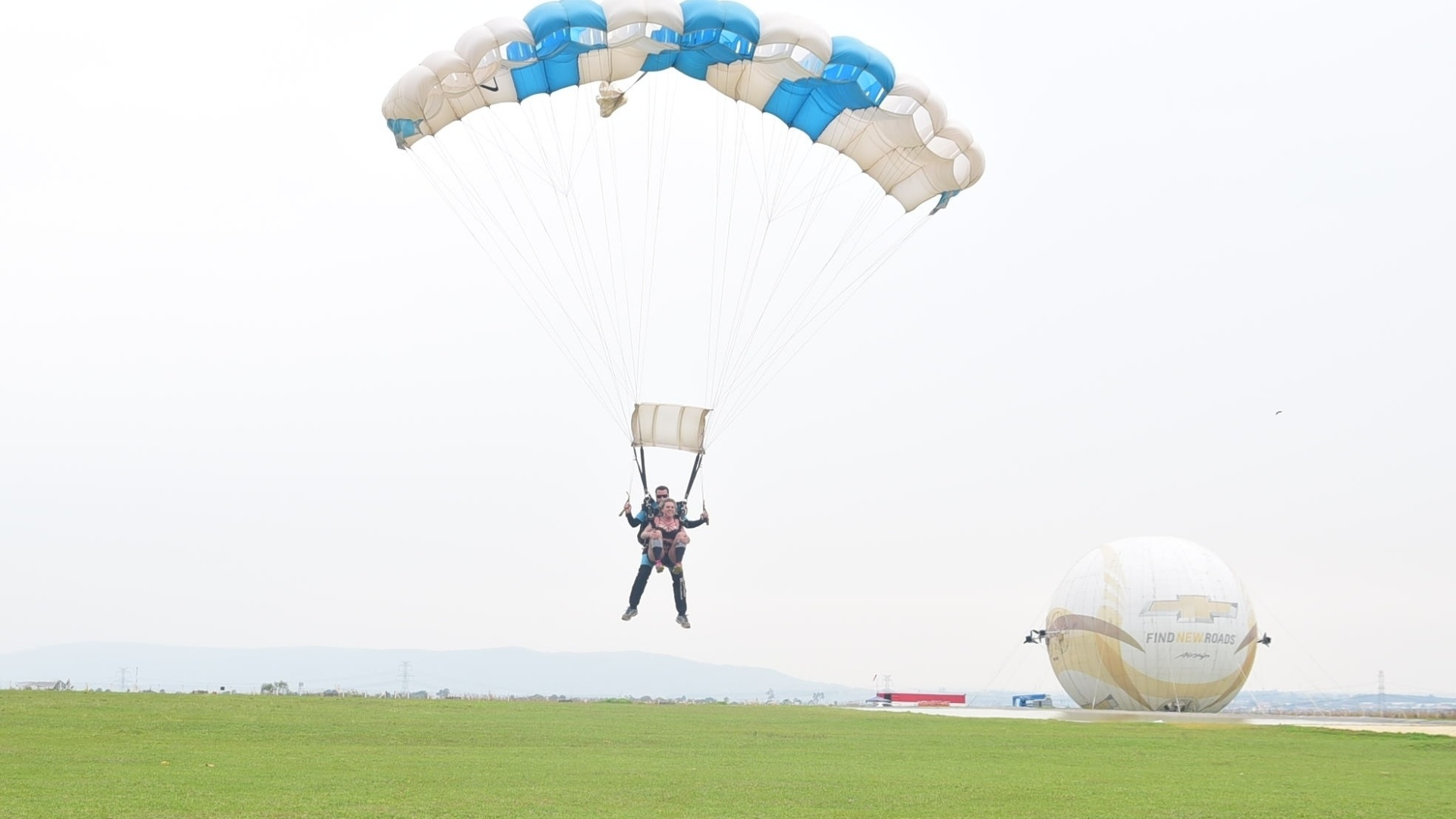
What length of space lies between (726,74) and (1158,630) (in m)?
26.2

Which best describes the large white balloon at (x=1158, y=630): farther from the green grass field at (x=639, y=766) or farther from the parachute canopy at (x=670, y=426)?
the parachute canopy at (x=670, y=426)

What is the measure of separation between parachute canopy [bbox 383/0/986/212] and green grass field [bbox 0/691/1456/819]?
392 inches

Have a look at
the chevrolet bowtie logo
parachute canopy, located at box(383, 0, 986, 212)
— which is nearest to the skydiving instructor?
parachute canopy, located at box(383, 0, 986, 212)

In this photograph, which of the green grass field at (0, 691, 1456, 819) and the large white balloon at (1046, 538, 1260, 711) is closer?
the green grass field at (0, 691, 1456, 819)

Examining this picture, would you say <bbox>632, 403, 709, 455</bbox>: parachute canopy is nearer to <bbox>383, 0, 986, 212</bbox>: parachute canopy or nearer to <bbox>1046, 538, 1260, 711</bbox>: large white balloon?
<bbox>383, 0, 986, 212</bbox>: parachute canopy

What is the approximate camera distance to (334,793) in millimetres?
15234

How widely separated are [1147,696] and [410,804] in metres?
33.5

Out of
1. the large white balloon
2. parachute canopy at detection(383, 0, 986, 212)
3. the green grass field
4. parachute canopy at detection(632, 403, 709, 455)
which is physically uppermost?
parachute canopy at detection(383, 0, 986, 212)

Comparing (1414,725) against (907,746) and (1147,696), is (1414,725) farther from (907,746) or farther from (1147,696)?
(907,746)

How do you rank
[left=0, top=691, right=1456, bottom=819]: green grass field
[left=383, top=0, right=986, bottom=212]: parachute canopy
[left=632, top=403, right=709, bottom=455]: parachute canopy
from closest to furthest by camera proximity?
[left=0, top=691, right=1456, bottom=819]: green grass field → [left=383, top=0, right=986, bottom=212]: parachute canopy → [left=632, top=403, right=709, bottom=455]: parachute canopy

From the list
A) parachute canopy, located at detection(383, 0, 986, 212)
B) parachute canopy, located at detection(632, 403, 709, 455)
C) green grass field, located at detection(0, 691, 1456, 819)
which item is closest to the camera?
green grass field, located at detection(0, 691, 1456, 819)

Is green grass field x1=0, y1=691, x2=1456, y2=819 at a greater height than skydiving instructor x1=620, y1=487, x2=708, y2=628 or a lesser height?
lesser

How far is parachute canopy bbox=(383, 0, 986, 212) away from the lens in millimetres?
21688

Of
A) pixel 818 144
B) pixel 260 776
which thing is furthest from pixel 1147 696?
pixel 260 776
